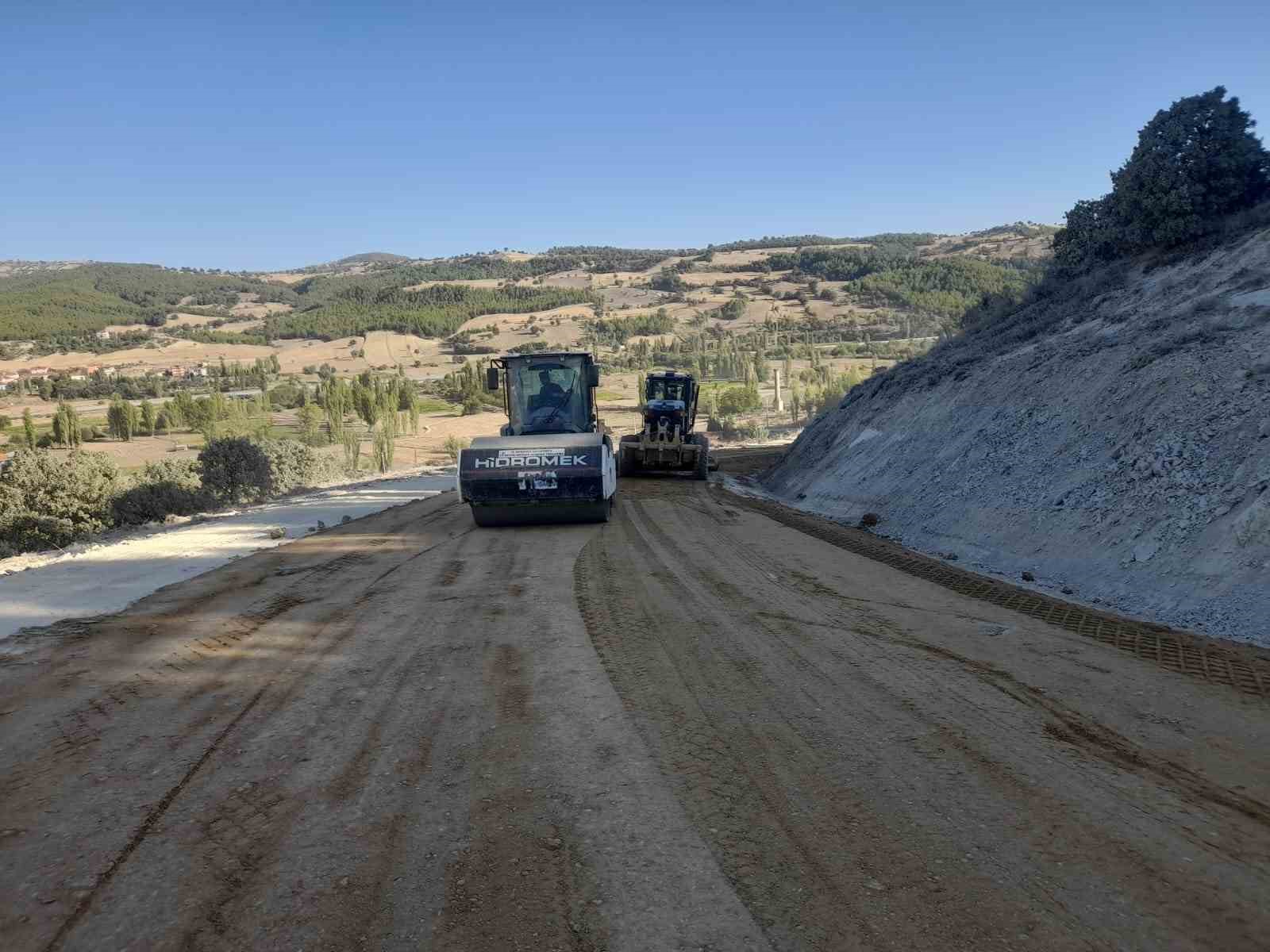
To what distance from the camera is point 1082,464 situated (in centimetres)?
1238

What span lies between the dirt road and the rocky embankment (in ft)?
→ 9.03

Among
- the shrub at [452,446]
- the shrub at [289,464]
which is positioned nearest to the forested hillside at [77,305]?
the shrub at [452,446]

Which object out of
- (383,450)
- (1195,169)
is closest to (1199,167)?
(1195,169)

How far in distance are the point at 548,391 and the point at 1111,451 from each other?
34.4 feet

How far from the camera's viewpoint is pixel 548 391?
56.9 feet

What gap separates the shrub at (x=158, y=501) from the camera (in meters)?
22.5

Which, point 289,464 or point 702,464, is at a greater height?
point 702,464

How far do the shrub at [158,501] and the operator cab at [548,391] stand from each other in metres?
11.2

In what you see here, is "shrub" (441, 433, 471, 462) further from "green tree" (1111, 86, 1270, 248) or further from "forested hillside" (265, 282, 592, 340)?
"forested hillside" (265, 282, 592, 340)

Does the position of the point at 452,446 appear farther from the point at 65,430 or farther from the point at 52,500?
the point at 52,500

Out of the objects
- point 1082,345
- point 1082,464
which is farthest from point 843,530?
point 1082,345

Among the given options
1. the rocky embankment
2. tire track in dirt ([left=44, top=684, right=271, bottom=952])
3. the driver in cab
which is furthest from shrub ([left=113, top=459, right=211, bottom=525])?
tire track in dirt ([left=44, top=684, right=271, bottom=952])

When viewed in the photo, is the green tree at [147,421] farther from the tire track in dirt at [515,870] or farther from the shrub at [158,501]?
the tire track in dirt at [515,870]

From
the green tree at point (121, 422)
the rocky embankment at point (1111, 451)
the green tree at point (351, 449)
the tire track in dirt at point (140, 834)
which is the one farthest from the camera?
the green tree at point (121, 422)
